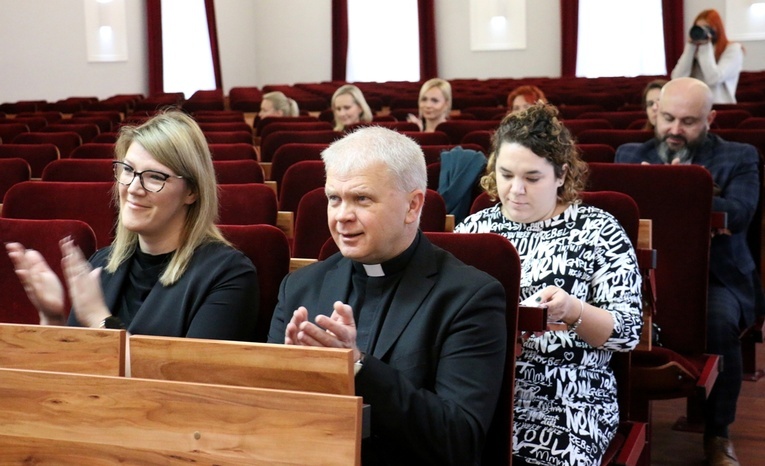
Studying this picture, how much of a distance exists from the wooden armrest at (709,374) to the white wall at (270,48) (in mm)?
12040

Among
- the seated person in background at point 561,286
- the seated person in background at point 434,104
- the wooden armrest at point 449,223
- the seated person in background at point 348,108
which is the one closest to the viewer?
the seated person in background at point 561,286

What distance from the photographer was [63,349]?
1.75 metres

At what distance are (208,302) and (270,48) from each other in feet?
56.9

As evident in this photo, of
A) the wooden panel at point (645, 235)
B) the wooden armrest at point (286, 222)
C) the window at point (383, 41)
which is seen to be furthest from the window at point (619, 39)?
the wooden panel at point (645, 235)

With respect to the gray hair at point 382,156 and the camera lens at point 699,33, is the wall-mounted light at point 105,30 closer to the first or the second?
the camera lens at point 699,33

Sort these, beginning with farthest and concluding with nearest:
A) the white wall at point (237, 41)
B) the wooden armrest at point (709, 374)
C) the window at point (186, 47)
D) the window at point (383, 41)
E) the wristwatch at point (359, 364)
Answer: the window at point (383, 41), the white wall at point (237, 41), the window at point (186, 47), the wooden armrest at point (709, 374), the wristwatch at point (359, 364)

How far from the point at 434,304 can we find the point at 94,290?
825 mm

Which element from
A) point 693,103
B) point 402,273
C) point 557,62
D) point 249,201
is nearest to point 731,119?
point 693,103

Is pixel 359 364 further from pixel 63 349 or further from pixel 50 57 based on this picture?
pixel 50 57

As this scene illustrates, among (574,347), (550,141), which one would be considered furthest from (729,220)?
(574,347)

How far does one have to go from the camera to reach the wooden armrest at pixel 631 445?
2256 millimetres

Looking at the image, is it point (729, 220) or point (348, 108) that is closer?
point (729, 220)

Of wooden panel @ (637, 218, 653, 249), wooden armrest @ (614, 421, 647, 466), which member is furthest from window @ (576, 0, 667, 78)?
wooden armrest @ (614, 421, 647, 466)

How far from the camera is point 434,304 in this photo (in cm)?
186
